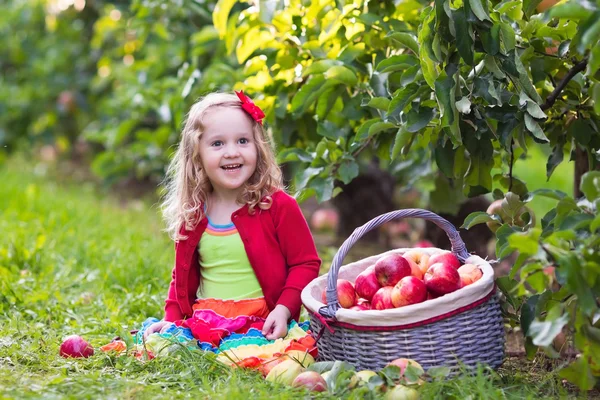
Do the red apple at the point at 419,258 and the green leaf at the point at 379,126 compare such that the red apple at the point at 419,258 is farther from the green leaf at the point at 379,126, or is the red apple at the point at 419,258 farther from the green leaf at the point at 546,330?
the green leaf at the point at 546,330

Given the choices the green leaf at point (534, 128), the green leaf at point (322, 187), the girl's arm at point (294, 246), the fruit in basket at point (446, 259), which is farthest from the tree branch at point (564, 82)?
the girl's arm at point (294, 246)

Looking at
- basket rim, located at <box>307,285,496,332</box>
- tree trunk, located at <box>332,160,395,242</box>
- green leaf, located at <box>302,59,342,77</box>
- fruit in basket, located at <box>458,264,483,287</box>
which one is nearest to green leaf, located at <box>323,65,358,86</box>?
green leaf, located at <box>302,59,342,77</box>

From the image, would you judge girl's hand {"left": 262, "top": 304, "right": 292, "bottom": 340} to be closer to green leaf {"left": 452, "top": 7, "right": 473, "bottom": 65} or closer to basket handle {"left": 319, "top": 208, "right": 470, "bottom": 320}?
basket handle {"left": 319, "top": 208, "right": 470, "bottom": 320}

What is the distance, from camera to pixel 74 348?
2.58m

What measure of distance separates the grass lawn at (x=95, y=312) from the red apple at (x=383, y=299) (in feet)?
0.95

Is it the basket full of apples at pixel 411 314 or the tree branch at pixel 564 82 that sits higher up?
the tree branch at pixel 564 82

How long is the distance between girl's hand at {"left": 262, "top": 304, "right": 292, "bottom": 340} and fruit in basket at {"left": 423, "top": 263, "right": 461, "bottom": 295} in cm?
50

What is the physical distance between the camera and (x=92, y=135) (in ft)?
17.7

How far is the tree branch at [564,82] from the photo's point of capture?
2.45 m

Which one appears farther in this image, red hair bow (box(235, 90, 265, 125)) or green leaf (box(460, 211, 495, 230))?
red hair bow (box(235, 90, 265, 125))

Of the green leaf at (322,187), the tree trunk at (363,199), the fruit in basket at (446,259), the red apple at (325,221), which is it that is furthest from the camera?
the red apple at (325,221)

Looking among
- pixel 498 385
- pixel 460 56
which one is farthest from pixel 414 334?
pixel 460 56

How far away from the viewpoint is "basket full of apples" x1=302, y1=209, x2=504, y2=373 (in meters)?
2.25

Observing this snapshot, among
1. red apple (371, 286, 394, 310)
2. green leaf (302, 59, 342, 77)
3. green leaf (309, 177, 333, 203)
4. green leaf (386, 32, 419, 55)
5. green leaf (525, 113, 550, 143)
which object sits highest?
green leaf (386, 32, 419, 55)
